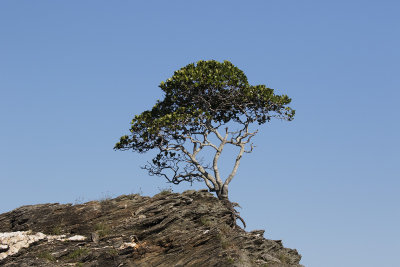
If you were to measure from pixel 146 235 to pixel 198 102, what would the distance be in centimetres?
1528

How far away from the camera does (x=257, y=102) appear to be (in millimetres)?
43156

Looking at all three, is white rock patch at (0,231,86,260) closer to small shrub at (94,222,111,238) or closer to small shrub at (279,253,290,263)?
small shrub at (94,222,111,238)

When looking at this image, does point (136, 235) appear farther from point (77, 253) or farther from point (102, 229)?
point (77, 253)

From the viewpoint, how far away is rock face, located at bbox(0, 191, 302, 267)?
94.0 ft

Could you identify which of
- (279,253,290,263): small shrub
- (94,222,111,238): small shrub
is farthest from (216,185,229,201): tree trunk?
(94,222,111,238): small shrub

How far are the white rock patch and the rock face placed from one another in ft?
0.20

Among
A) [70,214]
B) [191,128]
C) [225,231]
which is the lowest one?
[225,231]

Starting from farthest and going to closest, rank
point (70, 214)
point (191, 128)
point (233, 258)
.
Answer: point (191, 128) → point (70, 214) → point (233, 258)

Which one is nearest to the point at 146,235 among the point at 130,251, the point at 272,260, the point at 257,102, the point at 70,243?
the point at 130,251

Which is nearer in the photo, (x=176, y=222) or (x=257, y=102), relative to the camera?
(x=176, y=222)

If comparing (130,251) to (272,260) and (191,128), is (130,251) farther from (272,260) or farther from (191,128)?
(191,128)

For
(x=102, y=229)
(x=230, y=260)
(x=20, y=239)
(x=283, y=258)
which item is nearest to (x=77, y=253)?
(x=102, y=229)

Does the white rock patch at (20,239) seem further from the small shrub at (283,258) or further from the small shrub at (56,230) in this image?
the small shrub at (283,258)

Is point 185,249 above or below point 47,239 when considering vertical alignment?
below
